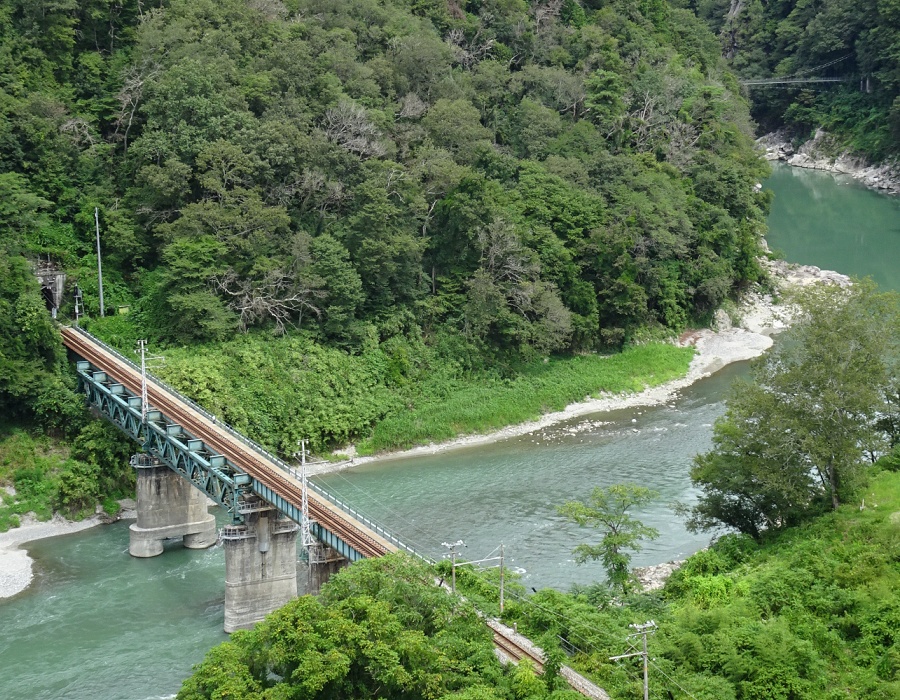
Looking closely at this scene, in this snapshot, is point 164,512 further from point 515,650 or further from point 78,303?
point 515,650

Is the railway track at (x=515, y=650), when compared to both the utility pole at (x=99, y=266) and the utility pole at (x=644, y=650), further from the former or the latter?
the utility pole at (x=99, y=266)

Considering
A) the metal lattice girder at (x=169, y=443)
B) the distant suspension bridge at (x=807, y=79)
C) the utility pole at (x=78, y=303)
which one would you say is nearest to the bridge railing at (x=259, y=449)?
the utility pole at (x=78, y=303)

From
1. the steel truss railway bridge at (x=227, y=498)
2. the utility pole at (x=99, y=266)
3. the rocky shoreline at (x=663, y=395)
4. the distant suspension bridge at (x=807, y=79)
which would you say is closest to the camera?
the steel truss railway bridge at (x=227, y=498)

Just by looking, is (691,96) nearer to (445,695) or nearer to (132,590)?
(132,590)

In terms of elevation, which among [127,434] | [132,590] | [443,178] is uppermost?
[443,178]

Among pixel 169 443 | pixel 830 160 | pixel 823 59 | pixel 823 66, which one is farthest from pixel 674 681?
pixel 823 59

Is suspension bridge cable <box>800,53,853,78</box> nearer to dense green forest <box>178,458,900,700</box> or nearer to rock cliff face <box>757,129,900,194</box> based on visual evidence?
rock cliff face <box>757,129,900,194</box>

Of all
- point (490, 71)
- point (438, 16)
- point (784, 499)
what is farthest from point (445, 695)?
point (438, 16)
